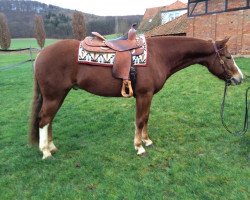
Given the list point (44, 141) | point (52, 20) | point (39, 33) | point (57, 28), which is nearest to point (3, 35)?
point (39, 33)

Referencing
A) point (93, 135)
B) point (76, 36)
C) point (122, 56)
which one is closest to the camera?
point (122, 56)

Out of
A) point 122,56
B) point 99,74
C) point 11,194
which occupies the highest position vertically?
point 122,56

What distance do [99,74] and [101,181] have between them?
147cm

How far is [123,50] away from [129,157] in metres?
1.58

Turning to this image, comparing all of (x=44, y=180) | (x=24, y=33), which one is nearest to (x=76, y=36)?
(x=24, y=33)

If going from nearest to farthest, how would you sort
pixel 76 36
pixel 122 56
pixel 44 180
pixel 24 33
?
pixel 44 180 < pixel 122 56 < pixel 76 36 < pixel 24 33

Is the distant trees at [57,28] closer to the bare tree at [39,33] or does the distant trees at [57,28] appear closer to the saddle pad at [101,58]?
the bare tree at [39,33]

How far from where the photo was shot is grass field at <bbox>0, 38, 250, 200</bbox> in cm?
333

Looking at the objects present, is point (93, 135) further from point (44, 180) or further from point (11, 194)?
point (11, 194)

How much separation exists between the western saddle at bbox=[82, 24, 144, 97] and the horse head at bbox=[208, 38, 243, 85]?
1.10 metres

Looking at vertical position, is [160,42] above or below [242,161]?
above

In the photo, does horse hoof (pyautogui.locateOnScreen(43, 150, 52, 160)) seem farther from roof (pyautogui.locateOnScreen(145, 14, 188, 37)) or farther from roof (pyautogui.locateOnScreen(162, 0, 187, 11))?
Result: roof (pyautogui.locateOnScreen(162, 0, 187, 11))

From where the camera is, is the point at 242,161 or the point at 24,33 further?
the point at 24,33

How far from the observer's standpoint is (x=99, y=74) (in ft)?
13.1
